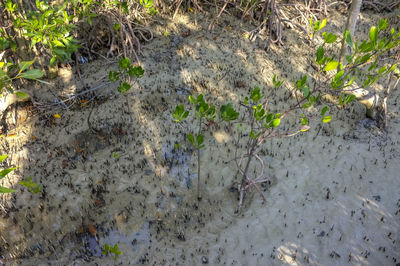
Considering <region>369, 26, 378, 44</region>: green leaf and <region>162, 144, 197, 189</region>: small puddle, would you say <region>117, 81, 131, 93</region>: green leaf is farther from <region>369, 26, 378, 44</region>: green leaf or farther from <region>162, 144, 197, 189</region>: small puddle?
<region>369, 26, 378, 44</region>: green leaf

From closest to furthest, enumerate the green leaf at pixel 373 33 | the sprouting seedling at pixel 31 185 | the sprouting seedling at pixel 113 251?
the green leaf at pixel 373 33 → the sprouting seedling at pixel 113 251 → the sprouting seedling at pixel 31 185

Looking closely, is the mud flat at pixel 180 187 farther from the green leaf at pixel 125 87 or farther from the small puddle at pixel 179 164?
the green leaf at pixel 125 87

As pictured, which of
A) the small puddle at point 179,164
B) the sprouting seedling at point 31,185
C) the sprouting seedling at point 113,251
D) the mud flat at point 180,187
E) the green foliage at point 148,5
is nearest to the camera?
the sprouting seedling at point 113,251

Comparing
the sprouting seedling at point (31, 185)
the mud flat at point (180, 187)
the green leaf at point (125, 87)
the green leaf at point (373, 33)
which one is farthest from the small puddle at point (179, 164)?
the green leaf at point (373, 33)

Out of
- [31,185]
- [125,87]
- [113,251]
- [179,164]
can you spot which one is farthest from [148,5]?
[113,251]

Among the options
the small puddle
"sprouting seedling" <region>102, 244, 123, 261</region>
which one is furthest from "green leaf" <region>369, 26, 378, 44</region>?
"sprouting seedling" <region>102, 244, 123, 261</region>

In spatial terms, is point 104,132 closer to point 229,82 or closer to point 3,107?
point 3,107

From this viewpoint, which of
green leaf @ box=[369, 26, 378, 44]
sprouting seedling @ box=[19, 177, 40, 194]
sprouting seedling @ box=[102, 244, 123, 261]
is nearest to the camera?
green leaf @ box=[369, 26, 378, 44]

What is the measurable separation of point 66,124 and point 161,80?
6.68ft

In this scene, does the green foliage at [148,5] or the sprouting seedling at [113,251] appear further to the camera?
the green foliage at [148,5]

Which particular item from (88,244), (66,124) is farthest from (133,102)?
(88,244)

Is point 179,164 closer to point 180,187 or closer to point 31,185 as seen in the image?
point 180,187

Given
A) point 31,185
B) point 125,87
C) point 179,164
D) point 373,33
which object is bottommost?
point 31,185

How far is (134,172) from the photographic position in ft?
14.0
